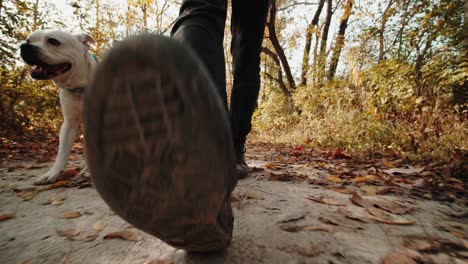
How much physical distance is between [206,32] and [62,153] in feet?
5.45

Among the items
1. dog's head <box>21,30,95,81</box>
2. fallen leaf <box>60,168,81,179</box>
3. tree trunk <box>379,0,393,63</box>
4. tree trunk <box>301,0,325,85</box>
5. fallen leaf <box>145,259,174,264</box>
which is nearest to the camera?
fallen leaf <box>145,259,174,264</box>

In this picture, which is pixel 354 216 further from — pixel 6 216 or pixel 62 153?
pixel 62 153

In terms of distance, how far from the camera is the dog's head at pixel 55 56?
6.41ft

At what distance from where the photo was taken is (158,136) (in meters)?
0.43

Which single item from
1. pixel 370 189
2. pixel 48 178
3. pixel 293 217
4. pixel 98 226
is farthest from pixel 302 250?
pixel 48 178

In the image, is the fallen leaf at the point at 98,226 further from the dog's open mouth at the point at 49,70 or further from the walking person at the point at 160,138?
the dog's open mouth at the point at 49,70

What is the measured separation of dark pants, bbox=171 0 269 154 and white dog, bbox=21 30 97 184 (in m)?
1.30

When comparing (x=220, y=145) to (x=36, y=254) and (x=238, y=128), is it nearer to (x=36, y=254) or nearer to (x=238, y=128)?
(x=36, y=254)

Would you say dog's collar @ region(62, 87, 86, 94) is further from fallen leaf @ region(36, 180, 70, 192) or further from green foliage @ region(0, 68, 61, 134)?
green foliage @ region(0, 68, 61, 134)

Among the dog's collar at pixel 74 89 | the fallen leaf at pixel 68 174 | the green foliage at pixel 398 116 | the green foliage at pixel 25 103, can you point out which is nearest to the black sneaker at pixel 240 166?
the fallen leaf at pixel 68 174

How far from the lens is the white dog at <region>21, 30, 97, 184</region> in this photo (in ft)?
6.24

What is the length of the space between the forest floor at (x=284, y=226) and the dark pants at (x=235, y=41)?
478mm

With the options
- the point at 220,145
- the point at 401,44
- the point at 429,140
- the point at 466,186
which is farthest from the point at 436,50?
the point at 220,145

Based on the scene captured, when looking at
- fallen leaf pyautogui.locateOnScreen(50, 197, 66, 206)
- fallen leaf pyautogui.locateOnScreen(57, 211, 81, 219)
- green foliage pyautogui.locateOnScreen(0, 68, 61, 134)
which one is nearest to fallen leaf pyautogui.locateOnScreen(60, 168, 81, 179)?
fallen leaf pyautogui.locateOnScreen(50, 197, 66, 206)
